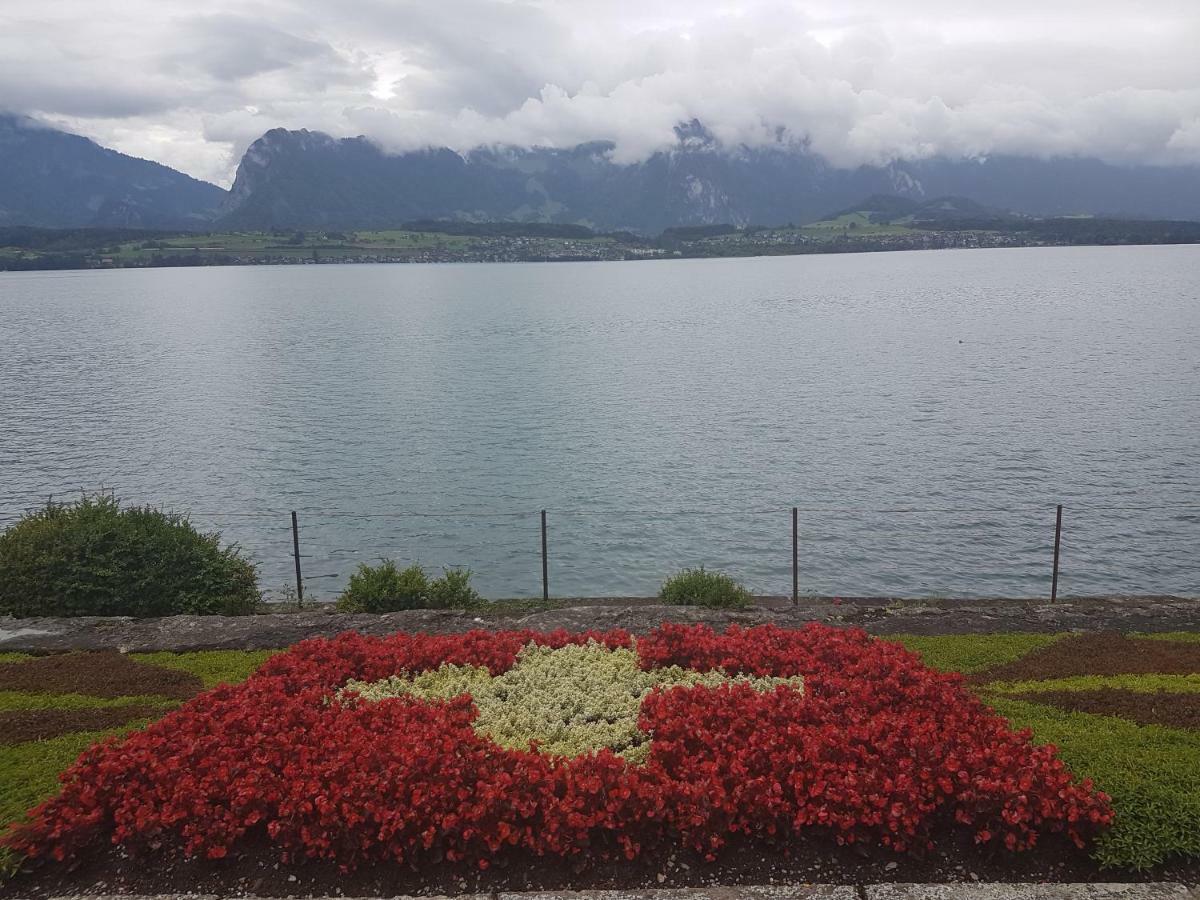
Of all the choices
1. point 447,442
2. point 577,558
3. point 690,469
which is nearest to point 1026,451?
point 690,469

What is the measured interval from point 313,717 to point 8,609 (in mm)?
11667

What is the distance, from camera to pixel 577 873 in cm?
799

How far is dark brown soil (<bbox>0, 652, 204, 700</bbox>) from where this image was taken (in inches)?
502

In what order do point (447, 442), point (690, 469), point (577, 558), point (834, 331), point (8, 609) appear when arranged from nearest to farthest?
point (8, 609)
point (577, 558)
point (690, 469)
point (447, 442)
point (834, 331)

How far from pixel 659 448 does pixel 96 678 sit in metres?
37.6

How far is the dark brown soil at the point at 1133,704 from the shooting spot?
34.2 feet

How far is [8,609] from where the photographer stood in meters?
18.1

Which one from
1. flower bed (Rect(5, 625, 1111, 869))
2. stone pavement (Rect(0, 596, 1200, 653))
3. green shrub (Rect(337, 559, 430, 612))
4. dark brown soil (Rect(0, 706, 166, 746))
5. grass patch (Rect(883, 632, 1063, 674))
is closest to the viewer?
flower bed (Rect(5, 625, 1111, 869))

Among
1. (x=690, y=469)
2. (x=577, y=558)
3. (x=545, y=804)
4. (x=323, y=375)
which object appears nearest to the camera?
(x=545, y=804)

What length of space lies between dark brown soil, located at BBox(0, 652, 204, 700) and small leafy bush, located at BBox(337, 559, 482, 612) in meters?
5.38

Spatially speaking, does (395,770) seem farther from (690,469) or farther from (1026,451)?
(1026,451)

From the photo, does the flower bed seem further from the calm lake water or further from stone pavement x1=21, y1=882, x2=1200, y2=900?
the calm lake water

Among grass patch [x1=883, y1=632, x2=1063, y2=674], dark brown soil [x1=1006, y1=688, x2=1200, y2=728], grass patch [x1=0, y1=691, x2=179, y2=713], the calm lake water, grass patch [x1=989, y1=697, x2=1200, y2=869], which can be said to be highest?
grass patch [x1=989, y1=697, x2=1200, y2=869]

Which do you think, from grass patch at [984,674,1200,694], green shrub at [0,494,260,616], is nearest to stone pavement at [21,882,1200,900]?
grass patch at [984,674,1200,694]
